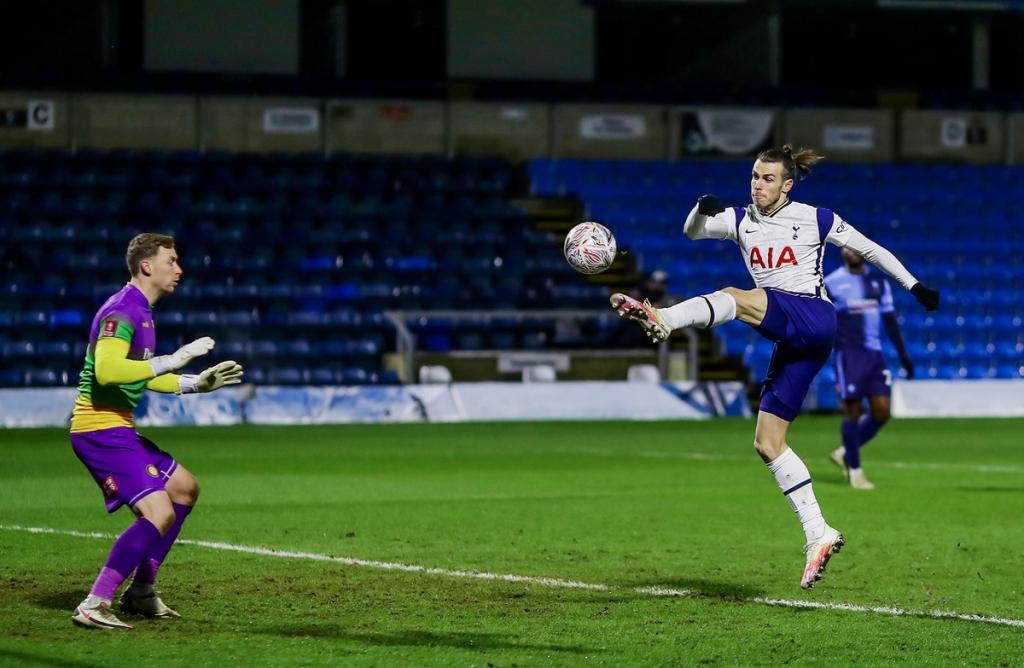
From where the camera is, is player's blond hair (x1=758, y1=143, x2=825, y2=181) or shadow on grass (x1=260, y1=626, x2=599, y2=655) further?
player's blond hair (x1=758, y1=143, x2=825, y2=181)

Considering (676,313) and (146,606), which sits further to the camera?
(676,313)

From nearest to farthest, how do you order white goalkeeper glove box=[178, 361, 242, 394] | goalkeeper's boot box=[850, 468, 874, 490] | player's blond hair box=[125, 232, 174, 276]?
1. white goalkeeper glove box=[178, 361, 242, 394]
2. player's blond hair box=[125, 232, 174, 276]
3. goalkeeper's boot box=[850, 468, 874, 490]

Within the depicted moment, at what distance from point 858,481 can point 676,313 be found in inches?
282

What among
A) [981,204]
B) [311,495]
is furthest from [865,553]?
[981,204]

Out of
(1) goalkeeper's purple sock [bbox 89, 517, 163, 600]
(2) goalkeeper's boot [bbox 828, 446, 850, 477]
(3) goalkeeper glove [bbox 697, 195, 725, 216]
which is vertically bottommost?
(2) goalkeeper's boot [bbox 828, 446, 850, 477]

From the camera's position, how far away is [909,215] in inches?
1304

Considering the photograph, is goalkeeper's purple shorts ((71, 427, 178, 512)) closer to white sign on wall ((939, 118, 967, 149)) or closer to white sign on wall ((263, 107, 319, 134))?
white sign on wall ((263, 107, 319, 134))

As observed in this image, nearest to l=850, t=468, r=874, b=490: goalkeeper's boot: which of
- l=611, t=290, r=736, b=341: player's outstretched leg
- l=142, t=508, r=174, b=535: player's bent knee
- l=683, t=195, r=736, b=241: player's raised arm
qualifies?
l=683, t=195, r=736, b=241: player's raised arm

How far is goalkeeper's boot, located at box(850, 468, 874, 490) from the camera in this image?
15391 millimetres

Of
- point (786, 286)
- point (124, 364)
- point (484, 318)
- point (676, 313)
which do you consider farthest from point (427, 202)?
point (124, 364)

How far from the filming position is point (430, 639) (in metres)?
7.58

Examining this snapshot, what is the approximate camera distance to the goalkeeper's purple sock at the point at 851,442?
1557 centimetres

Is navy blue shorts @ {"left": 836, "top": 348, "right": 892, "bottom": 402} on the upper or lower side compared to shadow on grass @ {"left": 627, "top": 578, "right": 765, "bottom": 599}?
upper

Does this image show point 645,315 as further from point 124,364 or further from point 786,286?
point 124,364
